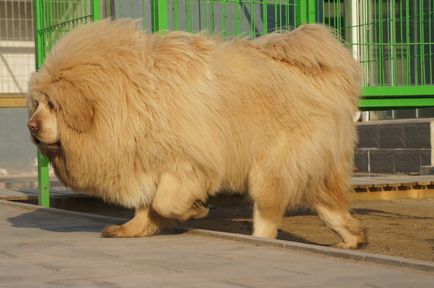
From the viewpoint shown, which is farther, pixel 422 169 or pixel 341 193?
pixel 422 169

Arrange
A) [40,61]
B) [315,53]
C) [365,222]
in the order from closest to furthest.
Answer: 1. [315,53]
2. [365,222]
3. [40,61]

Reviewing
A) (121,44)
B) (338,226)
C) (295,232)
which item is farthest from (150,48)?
(295,232)

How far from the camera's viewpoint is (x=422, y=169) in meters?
20.0

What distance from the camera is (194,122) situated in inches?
344

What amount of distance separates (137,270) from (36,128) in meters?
2.26

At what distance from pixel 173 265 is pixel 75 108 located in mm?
2119

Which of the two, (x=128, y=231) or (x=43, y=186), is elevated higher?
(x=43, y=186)

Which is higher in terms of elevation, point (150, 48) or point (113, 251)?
point (150, 48)

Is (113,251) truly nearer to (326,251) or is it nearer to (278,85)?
(326,251)

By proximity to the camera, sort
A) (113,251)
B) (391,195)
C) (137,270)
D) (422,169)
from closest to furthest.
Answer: (137,270) → (113,251) → (391,195) → (422,169)

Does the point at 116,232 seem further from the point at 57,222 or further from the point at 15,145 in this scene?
the point at 15,145

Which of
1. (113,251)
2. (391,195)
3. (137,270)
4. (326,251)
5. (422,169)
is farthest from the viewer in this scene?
(422,169)

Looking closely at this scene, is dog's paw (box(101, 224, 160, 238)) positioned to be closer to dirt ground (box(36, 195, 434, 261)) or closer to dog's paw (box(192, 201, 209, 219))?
dog's paw (box(192, 201, 209, 219))

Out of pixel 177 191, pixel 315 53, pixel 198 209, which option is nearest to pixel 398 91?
pixel 315 53
